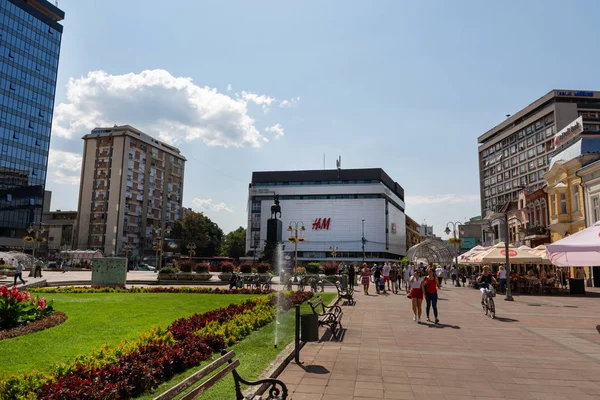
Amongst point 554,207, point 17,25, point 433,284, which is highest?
point 17,25

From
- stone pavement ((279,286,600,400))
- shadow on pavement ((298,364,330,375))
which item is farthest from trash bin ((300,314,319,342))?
shadow on pavement ((298,364,330,375))

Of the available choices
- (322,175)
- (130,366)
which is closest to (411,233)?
(322,175)

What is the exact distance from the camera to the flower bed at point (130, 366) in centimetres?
467

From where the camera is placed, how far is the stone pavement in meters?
5.94

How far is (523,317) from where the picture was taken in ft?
46.3

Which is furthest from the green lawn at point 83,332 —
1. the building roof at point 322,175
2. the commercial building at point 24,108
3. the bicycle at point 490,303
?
the building roof at point 322,175

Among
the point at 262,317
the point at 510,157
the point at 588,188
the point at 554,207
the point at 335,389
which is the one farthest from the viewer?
the point at 510,157

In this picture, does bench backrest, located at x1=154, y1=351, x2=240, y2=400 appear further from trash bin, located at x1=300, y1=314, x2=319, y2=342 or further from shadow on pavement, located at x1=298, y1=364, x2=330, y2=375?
trash bin, located at x1=300, y1=314, x2=319, y2=342

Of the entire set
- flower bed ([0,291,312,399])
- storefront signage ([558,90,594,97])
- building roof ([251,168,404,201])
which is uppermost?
storefront signage ([558,90,594,97])

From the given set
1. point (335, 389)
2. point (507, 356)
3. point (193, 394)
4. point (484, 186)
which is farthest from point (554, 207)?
point (484, 186)

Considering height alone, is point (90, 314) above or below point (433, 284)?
below

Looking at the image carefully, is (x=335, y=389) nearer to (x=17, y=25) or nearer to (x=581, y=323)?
(x=581, y=323)

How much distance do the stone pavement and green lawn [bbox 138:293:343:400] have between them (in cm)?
49

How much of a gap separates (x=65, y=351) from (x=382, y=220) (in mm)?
98498
